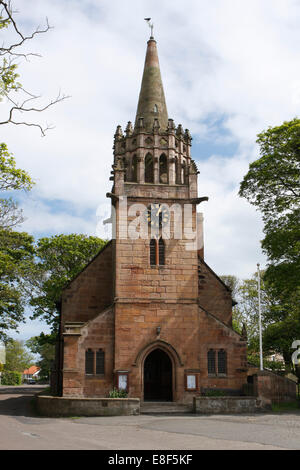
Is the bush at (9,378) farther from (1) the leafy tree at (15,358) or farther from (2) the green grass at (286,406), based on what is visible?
(2) the green grass at (286,406)

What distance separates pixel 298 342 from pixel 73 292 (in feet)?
52.2

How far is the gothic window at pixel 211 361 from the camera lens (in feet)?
87.5

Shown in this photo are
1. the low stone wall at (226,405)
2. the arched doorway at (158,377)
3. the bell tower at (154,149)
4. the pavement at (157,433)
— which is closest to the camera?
the pavement at (157,433)

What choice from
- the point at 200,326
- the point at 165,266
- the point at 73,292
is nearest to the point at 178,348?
the point at 200,326

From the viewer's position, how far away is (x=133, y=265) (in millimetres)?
27000

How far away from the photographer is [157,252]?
27.4m

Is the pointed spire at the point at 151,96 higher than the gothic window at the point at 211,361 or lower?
higher

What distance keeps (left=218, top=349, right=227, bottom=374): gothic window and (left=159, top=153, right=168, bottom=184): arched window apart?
10888 mm

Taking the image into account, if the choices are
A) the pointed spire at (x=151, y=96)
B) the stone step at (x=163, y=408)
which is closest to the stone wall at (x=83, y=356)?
the stone step at (x=163, y=408)

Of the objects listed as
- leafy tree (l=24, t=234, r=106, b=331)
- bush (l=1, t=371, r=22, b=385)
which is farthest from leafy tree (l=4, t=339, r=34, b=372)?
leafy tree (l=24, t=234, r=106, b=331)

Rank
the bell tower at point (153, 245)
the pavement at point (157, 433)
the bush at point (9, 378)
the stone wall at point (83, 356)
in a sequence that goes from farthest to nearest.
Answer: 1. the bush at point (9, 378)
2. the bell tower at point (153, 245)
3. the stone wall at point (83, 356)
4. the pavement at point (157, 433)

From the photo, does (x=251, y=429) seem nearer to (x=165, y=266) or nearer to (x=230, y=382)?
(x=230, y=382)

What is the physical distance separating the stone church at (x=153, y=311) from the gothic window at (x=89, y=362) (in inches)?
2.0

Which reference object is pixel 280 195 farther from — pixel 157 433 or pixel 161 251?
pixel 157 433
